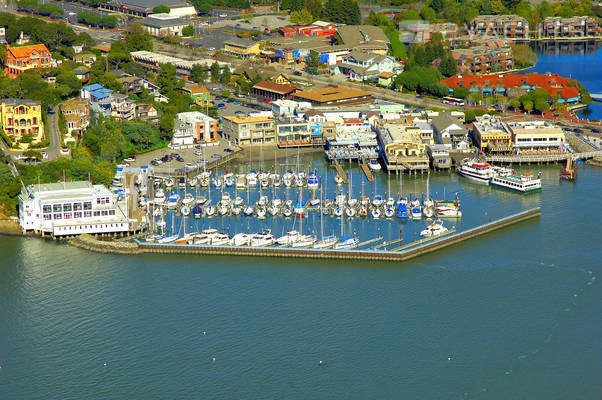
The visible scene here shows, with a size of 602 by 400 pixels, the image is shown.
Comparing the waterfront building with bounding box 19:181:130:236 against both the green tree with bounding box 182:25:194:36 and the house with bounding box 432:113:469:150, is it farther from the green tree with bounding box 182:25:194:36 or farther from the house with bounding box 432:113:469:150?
the green tree with bounding box 182:25:194:36

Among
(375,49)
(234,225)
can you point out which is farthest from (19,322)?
(375,49)

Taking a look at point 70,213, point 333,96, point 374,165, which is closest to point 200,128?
point 374,165

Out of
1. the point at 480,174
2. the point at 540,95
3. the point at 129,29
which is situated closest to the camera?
the point at 480,174

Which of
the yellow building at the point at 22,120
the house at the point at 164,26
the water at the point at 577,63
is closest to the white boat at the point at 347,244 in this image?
the yellow building at the point at 22,120

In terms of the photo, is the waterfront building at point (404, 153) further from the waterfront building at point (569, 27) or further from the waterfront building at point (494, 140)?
the waterfront building at point (569, 27)

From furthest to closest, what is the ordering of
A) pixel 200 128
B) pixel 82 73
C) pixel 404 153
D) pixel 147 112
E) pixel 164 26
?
1. pixel 164 26
2. pixel 82 73
3. pixel 147 112
4. pixel 200 128
5. pixel 404 153

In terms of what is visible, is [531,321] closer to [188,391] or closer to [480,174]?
[188,391]

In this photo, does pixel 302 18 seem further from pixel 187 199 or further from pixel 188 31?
pixel 187 199
